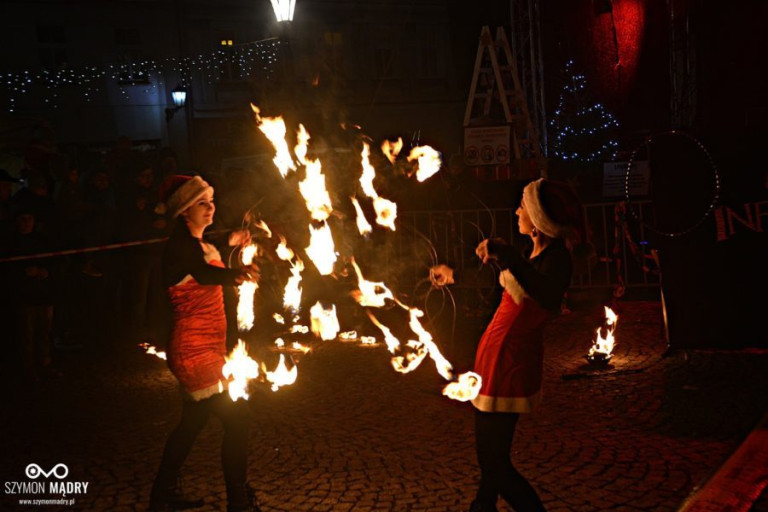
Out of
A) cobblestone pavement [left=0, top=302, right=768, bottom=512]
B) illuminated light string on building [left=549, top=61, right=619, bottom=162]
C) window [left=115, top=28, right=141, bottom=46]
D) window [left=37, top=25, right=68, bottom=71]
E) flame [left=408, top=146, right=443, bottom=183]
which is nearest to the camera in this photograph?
cobblestone pavement [left=0, top=302, right=768, bottom=512]

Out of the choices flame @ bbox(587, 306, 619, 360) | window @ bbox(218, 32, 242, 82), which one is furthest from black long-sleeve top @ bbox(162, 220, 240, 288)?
window @ bbox(218, 32, 242, 82)

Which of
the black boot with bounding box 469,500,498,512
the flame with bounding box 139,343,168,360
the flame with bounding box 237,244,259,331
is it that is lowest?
the black boot with bounding box 469,500,498,512

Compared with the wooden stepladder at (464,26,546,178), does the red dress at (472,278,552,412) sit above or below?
below

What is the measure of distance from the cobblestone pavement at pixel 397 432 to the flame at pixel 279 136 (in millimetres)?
2259

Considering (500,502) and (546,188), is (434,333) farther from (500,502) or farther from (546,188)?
(546,188)

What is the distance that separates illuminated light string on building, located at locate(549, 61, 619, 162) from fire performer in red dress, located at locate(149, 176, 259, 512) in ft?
50.4

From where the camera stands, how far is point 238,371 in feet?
14.3

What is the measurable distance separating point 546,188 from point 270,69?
916 inches

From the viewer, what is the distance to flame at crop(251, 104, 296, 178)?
6484 millimetres

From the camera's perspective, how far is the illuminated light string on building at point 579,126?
18.4m

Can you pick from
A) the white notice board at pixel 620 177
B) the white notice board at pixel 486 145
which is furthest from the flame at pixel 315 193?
the white notice board at pixel 486 145

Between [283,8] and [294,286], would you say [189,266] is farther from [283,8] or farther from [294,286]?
[283,8]

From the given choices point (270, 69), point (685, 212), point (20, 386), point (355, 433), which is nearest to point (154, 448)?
point (355, 433)

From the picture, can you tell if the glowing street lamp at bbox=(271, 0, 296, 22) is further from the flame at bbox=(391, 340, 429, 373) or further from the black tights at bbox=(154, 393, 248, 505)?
the black tights at bbox=(154, 393, 248, 505)
